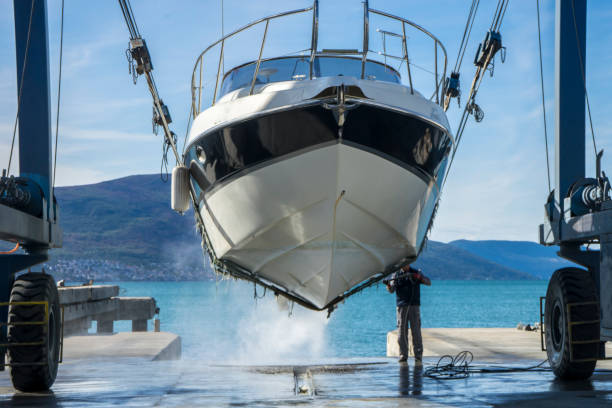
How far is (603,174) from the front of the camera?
7.15m

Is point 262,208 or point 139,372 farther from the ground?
point 262,208

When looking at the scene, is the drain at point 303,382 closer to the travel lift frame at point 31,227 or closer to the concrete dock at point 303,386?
the concrete dock at point 303,386

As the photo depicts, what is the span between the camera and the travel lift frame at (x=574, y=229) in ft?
22.7

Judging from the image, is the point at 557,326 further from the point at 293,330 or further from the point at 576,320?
the point at 293,330

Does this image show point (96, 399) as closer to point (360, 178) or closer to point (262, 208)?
point (262, 208)

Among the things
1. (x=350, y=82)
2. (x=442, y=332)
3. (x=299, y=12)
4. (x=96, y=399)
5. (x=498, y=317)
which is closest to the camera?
(x=96, y=399)

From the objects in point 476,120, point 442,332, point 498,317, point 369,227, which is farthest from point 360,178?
point 498,317

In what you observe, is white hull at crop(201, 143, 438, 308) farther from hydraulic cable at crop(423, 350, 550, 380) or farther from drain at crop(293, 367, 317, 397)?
hydraulic cable at crop(423, 350, 550, 380)

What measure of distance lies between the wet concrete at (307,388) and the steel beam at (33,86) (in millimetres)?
2540

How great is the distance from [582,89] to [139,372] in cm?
645

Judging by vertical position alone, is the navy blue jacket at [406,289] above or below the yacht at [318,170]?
below

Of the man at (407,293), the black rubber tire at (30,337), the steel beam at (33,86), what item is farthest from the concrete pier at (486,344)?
the steel beam at (33,86)

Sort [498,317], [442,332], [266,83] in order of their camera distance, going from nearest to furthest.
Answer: [266,83] → [442,332] → [498,317]

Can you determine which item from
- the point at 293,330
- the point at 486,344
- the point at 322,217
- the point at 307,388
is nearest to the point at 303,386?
the point at 307,388
